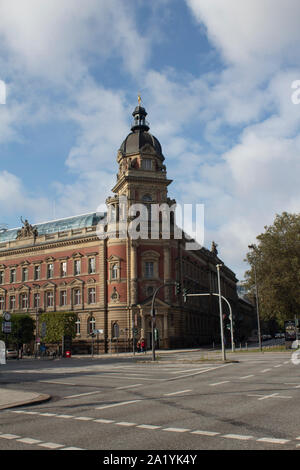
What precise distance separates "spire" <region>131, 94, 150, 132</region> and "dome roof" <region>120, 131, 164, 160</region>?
5.45ft

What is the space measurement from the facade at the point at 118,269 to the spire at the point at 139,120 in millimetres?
154

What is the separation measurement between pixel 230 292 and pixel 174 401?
104 metres

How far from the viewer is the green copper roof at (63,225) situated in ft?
236

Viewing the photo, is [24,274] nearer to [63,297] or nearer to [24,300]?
[24,300]

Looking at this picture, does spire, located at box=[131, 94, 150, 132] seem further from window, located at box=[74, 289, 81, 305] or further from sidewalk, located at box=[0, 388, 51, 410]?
sidewalk, located at box=[0, 388, 51, 410]

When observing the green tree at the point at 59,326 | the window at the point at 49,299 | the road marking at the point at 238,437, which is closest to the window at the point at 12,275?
the window at the point at 49,299

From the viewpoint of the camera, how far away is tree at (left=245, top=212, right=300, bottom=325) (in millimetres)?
47656

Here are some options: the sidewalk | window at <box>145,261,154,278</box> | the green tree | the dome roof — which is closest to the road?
the sidewalk

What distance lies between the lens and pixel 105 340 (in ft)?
196

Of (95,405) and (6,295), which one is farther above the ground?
(6,295)

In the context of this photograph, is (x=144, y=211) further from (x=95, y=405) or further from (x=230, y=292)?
(x=230, y=292)

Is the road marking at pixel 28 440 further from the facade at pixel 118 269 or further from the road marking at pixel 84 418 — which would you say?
the facade at pixel 118 269

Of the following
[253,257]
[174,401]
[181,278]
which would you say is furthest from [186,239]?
[174,401]
